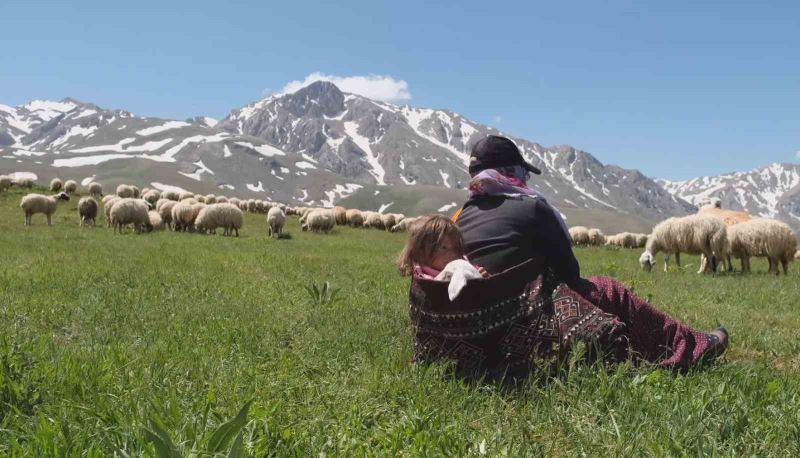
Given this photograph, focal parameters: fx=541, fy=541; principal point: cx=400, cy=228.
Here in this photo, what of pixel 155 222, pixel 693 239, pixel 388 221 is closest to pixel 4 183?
pixel 155 222

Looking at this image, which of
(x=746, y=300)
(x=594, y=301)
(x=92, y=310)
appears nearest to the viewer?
(x=594, y=301)

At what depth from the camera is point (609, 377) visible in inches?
154

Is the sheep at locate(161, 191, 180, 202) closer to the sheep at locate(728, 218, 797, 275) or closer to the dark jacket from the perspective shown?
the sheep at locate(728, 218, 797, 275)

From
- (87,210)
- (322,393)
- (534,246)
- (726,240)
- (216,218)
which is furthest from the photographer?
(216,218)

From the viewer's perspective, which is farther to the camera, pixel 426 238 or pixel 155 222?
pixel 155 222

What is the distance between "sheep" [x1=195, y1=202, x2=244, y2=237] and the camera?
2972cm

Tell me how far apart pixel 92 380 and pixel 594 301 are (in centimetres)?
383

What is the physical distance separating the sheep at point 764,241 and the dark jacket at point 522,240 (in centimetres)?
1502

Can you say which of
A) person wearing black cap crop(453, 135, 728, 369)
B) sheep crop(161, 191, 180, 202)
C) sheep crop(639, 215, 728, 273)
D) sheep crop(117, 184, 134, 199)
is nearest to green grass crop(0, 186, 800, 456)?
person wearing black cap crop(453, 135, 728, 369)

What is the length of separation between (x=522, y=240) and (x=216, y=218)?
1094 inches

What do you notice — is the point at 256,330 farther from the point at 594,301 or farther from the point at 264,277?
the point at 264,277

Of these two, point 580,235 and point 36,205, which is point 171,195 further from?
point 580,235

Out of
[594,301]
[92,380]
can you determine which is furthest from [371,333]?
[92,380]

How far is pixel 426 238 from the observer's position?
434 cm
